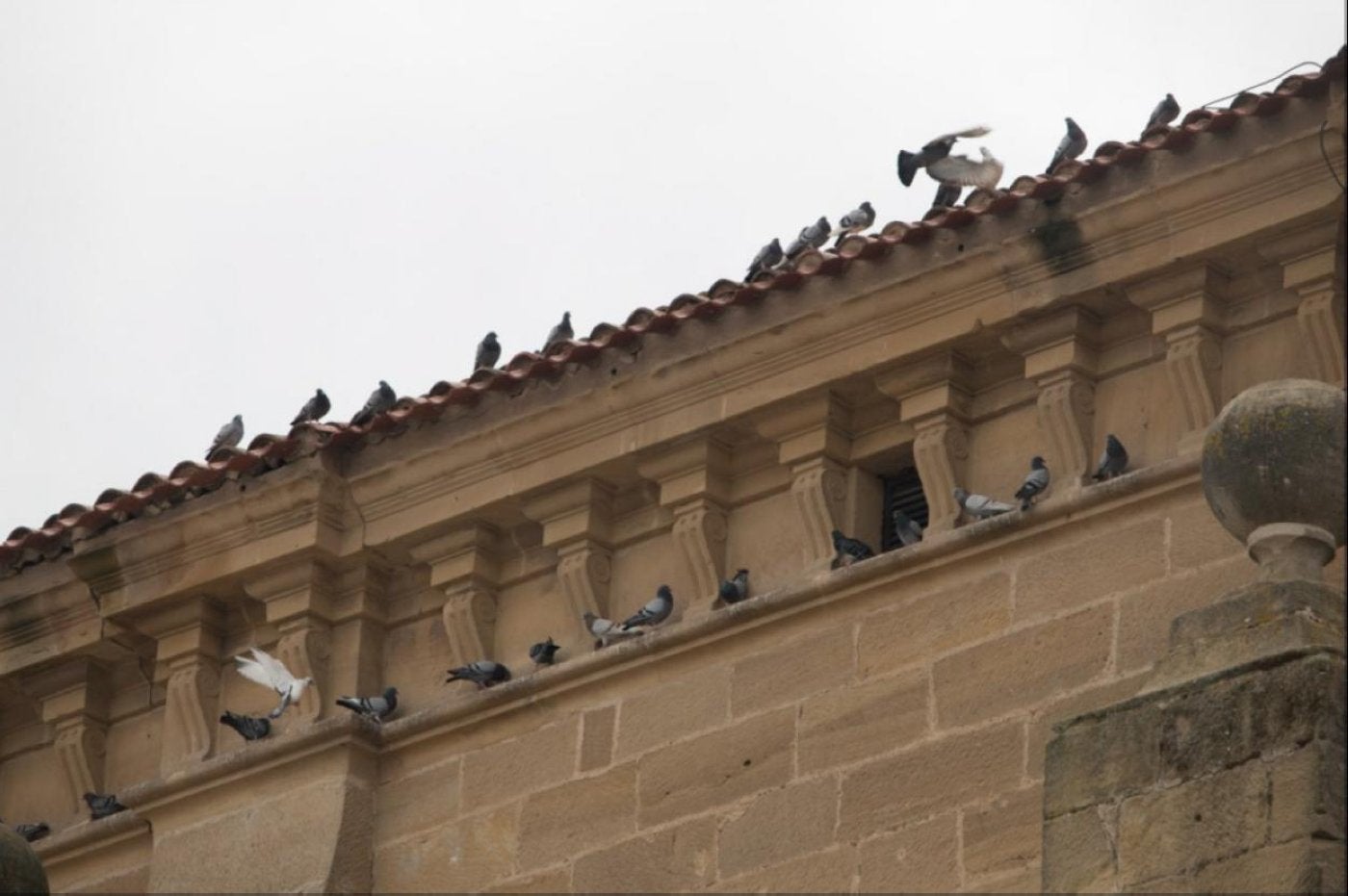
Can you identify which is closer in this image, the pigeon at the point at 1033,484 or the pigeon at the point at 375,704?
the pigeon at the point at 1033,484

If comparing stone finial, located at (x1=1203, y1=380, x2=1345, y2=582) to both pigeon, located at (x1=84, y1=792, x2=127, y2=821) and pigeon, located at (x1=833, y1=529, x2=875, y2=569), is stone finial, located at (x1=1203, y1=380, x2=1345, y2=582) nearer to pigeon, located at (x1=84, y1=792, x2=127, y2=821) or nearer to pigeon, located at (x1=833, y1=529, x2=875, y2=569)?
pigeon, located at (x1=833, y1=529, x2=875, y2=569)

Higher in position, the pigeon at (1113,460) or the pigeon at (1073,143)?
the pigeon at (1073,143)

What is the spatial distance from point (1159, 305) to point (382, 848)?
11.4ft

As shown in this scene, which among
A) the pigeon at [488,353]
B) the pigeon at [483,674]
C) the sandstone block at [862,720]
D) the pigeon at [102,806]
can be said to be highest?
the pigeon at [488,353]

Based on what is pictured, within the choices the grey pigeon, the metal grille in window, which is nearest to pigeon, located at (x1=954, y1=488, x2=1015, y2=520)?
the metal grille in window

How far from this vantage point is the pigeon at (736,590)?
1330 cm

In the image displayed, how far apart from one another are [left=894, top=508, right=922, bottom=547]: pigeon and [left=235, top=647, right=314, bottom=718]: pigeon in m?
2.54

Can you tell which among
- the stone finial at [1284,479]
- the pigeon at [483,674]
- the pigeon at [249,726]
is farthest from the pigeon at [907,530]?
the stone finial at [1284,479]

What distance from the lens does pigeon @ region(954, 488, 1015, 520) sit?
12719 mm

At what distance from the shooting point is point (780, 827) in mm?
12805

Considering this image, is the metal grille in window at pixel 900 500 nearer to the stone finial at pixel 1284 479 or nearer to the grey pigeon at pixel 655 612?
the grey pigeon at pixel 655 612

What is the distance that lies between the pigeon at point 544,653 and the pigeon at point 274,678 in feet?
3.33

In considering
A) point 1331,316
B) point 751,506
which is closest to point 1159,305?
point 1331,316

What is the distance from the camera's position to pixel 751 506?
44.6 feet
